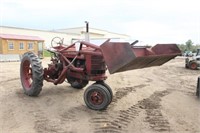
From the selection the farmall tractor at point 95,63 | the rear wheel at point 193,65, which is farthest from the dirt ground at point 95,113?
the rear wheel at point 193,65

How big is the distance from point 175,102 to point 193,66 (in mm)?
10549

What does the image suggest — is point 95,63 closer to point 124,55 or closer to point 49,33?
point 124,55

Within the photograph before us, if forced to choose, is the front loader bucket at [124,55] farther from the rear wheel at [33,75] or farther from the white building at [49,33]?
the white building at [49,33]

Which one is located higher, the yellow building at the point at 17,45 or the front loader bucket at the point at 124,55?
the front loader bucket at the point at 124,55

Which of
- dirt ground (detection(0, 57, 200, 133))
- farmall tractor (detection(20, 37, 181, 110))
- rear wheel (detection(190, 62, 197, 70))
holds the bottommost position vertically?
rear wheel (detection(190, 62, 197, 70))

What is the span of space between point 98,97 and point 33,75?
5.27ft

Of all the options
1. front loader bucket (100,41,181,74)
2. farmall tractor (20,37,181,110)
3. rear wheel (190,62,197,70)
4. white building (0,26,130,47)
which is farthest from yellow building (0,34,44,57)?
front loader bucket (100,41,181,74)

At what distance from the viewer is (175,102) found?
5570mm

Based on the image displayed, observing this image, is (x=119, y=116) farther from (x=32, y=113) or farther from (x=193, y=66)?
(x=193, y=66)

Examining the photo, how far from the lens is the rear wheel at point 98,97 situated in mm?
4539

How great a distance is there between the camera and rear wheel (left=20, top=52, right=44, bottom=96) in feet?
17.2

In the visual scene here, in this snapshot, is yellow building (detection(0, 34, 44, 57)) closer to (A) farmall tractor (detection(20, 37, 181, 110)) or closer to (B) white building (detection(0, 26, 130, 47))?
(B) white building (detection(0, 26, 130, 47))

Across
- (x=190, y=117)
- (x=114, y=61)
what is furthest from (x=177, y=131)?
(x=114, y=61)

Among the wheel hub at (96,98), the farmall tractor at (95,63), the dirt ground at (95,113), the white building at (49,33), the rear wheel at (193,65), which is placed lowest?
the rear wheel at (193,65)
